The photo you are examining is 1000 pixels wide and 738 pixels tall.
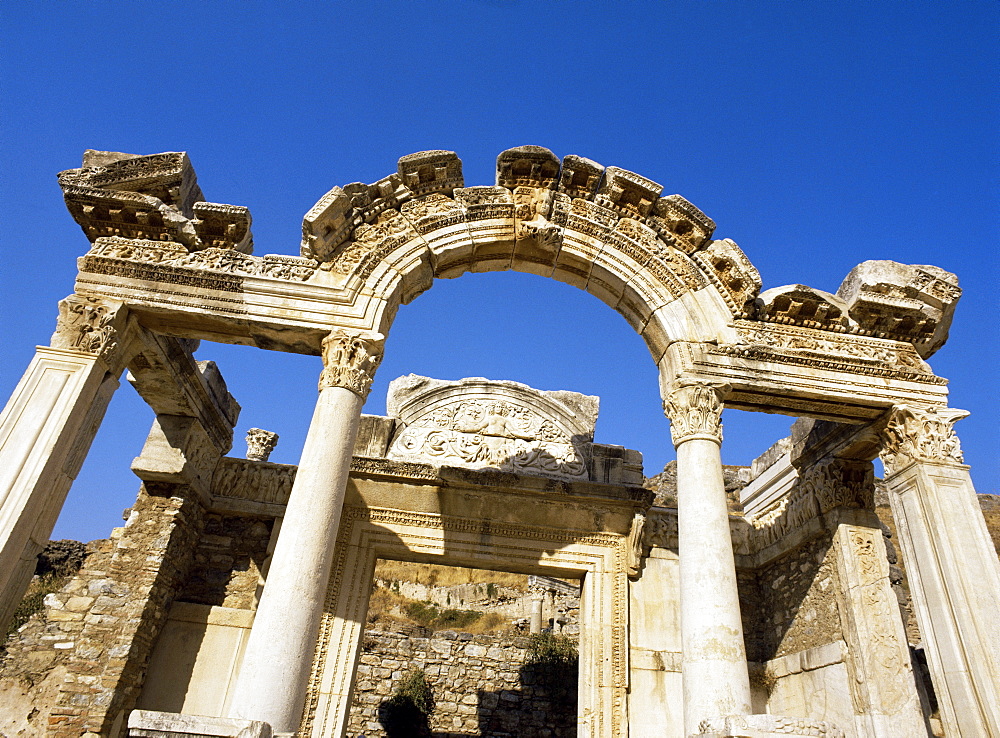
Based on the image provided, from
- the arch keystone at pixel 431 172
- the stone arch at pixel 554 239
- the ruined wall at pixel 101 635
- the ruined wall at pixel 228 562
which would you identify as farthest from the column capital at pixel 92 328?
the arch keystone at pixel 431 172

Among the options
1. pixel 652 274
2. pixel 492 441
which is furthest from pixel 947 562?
pixel 492 441

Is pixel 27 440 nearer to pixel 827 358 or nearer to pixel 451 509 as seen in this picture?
pixel 451 509

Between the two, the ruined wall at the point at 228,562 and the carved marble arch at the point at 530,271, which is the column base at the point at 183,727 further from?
the ruined wall at the point at 228,562

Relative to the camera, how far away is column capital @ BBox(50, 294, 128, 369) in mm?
6684

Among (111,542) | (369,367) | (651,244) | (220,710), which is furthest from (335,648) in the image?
(651,244)

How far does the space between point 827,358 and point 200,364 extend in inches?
325

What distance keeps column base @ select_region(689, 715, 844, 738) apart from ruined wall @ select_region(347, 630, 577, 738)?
9.66 m

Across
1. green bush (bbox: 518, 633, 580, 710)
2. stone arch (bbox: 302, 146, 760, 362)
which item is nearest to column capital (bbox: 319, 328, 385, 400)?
stone arch (bbox: 302, 146, 760, 362)

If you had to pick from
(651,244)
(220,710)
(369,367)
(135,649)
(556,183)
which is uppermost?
(556,183)

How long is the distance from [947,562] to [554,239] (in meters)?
5.41

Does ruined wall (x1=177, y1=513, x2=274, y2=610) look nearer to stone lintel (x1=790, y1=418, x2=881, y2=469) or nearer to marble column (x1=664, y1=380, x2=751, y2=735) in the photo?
marble column (x1=664, y1=380, x2=751, y2=735)

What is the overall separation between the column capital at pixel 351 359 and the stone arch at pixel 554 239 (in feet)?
1.66

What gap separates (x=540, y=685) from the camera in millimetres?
14133

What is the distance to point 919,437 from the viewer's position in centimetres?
722
